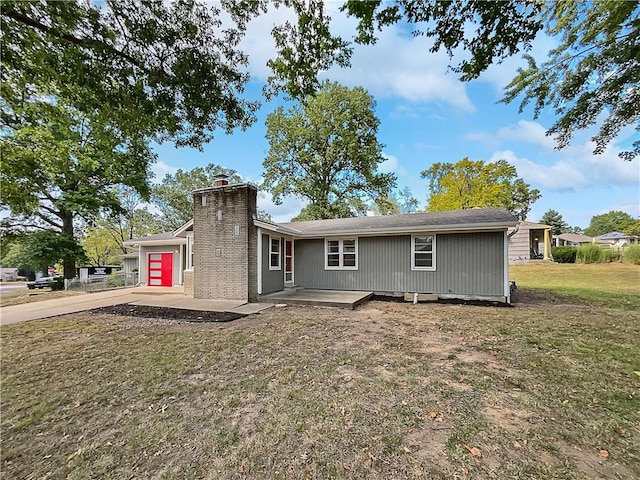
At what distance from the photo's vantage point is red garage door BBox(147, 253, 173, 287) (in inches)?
587

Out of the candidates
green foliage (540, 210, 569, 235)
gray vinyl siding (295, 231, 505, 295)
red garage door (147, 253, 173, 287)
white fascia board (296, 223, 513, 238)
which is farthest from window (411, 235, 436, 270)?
green foliage (540, 210, 569, 235)

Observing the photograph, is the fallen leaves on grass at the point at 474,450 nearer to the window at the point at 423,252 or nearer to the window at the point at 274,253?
the window at the point at 423,252

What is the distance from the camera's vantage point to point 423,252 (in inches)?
408

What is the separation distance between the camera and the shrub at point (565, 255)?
22.4 metres

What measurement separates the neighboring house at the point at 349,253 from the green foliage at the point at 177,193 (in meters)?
19.5

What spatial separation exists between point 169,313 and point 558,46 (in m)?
12.2

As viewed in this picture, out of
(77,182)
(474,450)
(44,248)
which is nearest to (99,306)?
(474,450)

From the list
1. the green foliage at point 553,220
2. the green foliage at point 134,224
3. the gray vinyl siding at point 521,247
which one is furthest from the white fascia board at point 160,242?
the green foliage at point 553,220

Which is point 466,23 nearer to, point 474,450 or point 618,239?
point 474,450

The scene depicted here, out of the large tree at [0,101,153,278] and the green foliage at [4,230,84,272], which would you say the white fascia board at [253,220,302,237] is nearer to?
the large tree at [0,101,153,278]

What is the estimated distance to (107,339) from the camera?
565 centimetres

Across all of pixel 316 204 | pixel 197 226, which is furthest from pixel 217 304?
pixel 316 204

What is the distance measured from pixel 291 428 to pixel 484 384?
2.49 metres

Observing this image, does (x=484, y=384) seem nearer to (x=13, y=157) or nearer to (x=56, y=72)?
(x=56, y=72)
